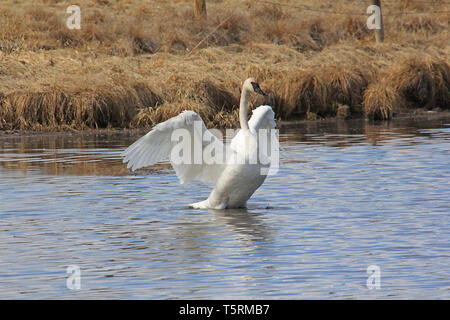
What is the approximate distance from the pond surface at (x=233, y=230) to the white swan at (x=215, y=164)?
0.65 ft

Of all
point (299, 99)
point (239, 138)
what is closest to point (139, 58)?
point (299, 99)

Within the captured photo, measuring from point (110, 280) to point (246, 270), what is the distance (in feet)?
3.57

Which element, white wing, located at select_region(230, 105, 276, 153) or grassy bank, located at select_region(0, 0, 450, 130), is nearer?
white wing, located at select_region(230, 105, 276, 153)

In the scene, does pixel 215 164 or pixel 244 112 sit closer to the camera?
pixel 215 164

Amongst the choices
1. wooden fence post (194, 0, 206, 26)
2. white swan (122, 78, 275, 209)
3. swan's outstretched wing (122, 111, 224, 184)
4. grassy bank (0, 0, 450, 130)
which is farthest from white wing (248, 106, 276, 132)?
wooden fence post (194, 0, 206, 26)

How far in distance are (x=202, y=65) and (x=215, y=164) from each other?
11.8 metres

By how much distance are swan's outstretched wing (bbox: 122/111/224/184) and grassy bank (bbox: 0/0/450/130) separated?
26.1 ft

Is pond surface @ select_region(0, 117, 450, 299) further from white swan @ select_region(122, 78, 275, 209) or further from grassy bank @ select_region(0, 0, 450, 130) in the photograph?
grassy bank @ select_region(0, 0, 450, 130)

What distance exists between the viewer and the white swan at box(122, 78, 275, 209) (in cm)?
1048

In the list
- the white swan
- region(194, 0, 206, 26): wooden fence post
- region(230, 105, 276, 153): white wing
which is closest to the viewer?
the white swan

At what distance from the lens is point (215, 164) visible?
10.9m

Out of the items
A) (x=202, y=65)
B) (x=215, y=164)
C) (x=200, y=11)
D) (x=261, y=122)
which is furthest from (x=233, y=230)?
(x=200, y=11)

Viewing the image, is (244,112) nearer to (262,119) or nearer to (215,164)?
(262,119)
